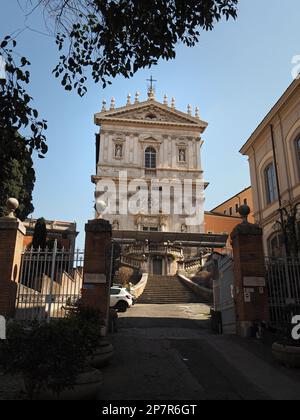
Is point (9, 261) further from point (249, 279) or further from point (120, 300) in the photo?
point (120, 300)

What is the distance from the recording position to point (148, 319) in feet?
53.4

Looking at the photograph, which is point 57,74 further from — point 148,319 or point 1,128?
point 148,319

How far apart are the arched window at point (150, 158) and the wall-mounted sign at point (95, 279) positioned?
3810cm

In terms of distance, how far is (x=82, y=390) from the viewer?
5387mm

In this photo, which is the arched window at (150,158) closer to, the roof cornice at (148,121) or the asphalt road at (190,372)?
the roof cornice at (148,121)

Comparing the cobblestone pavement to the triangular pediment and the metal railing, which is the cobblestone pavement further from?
the triangular pediment

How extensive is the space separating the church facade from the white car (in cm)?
2210

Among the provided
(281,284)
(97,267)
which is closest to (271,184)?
(281,284)

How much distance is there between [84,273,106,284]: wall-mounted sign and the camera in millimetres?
10422

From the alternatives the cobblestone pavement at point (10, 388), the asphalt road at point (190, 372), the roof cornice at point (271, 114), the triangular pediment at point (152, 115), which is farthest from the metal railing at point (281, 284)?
the triangular pediment at point (152, 115)

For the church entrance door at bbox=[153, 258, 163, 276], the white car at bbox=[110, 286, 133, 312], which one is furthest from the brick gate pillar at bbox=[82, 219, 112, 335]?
the church entrance door at bbox=[153, 258, 163, 276]

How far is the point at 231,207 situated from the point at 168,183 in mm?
18680

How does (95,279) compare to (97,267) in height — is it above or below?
below

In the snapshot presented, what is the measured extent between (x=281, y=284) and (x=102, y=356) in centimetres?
614
